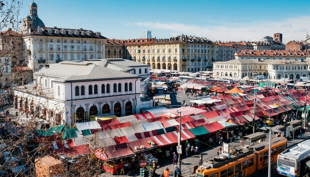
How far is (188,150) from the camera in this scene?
27.0 m

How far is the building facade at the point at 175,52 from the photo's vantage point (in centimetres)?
11219

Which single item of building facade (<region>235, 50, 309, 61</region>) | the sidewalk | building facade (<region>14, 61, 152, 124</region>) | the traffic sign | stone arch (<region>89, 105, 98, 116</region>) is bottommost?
the sidewalk

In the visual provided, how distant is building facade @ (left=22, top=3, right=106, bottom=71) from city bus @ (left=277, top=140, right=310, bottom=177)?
194ft

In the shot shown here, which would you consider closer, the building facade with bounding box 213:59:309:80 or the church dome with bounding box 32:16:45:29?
the building facade with bounding box 213:59:309:80

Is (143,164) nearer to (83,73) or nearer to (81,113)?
(81,113)

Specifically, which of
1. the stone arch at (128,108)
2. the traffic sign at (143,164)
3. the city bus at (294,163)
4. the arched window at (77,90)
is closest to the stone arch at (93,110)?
the arched window at (77,90)

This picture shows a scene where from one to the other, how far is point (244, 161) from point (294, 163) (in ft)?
10.4

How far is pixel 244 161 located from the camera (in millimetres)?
21281

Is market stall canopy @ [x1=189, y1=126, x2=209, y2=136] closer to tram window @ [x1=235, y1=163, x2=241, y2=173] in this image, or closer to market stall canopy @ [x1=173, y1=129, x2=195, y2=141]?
market stall canopy @ [x1=173, y1=129, x2=195, y2=141]

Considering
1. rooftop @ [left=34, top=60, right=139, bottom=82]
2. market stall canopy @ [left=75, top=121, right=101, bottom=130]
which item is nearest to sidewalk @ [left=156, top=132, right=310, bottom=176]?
market stall canopy @ [left=75, top=121, right=101, bottom=130]

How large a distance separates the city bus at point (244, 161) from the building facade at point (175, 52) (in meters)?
87.4

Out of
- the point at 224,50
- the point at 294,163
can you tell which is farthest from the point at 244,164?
the point at 224,50

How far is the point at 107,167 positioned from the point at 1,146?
1225cm

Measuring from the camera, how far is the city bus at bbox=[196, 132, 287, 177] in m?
19.3
